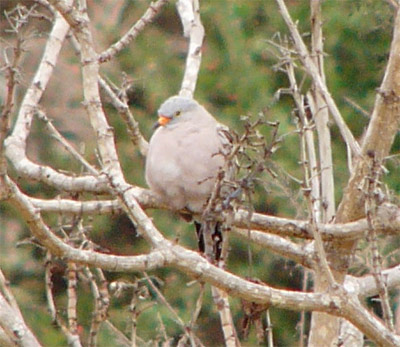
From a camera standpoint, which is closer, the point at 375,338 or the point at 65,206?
the point at 375,338

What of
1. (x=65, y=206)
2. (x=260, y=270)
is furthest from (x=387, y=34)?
(x=65, y=206)

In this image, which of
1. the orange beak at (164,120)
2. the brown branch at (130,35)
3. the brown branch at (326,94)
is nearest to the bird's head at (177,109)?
the orange beak at (164,120)

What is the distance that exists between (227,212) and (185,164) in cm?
128

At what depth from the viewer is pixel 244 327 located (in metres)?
3.47

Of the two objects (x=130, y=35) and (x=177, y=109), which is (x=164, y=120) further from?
(x=130, y=35)

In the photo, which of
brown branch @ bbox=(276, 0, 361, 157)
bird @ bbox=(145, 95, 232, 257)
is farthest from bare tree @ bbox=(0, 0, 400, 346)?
bird @ bbox=(145, 95, 232, 257)

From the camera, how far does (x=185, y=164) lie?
4609 mm

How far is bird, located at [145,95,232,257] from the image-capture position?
4.48 metres

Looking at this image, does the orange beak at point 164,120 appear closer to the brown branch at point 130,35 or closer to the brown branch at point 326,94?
the brown branch at point 130,35

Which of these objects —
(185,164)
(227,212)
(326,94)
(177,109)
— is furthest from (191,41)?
(227,212)

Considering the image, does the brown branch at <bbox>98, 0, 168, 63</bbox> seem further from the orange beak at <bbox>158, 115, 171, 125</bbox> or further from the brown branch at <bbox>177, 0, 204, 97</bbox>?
the orange beak at <bbox>158, 115, 171, 125</bbox>

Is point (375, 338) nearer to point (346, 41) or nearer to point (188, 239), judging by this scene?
point (188, 239)

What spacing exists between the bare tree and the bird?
0.36ft

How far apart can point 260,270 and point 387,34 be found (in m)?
2.02
